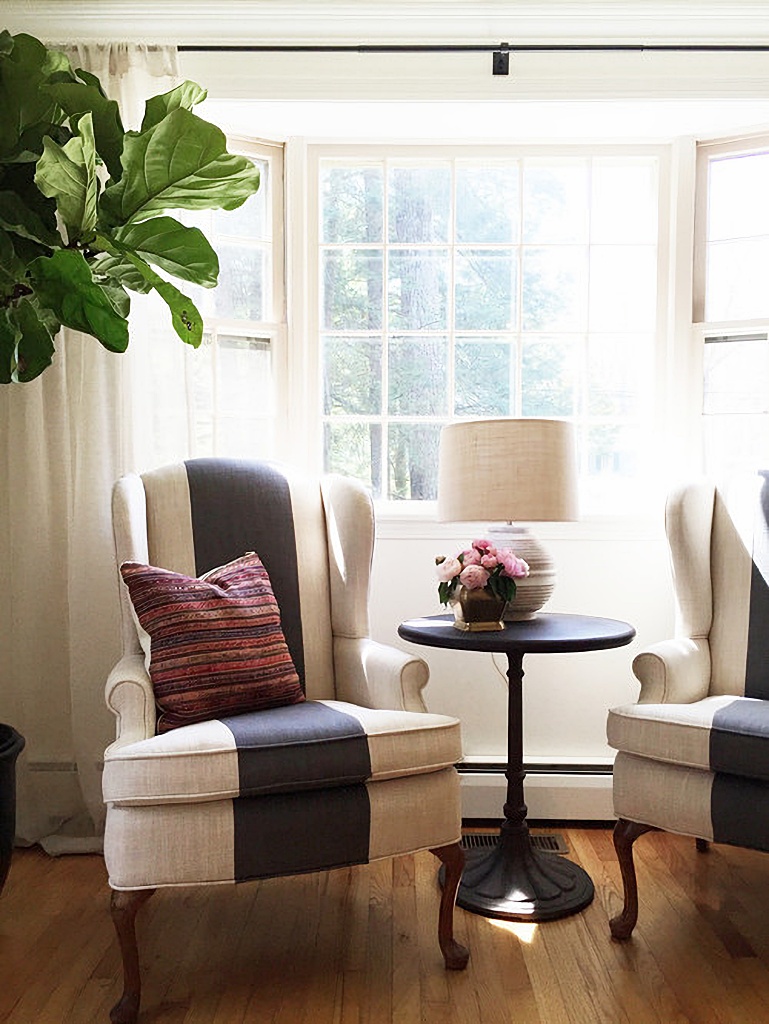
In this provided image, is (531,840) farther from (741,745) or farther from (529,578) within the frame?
(741,745)

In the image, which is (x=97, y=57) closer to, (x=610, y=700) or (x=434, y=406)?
(x=434, y=406)

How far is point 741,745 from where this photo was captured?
209 centimetres

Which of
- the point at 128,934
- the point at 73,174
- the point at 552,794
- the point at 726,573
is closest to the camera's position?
the point at 73,174

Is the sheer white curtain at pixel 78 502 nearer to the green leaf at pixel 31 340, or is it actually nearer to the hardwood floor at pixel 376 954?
the hardwood floor at pixel 376 954

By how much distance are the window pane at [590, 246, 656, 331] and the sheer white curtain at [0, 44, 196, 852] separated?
4.65ft

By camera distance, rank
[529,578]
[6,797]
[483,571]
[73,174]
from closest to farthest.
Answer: [73,174], [6,797], [483,571], [529,578]

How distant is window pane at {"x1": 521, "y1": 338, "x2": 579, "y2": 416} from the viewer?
11.0 feet

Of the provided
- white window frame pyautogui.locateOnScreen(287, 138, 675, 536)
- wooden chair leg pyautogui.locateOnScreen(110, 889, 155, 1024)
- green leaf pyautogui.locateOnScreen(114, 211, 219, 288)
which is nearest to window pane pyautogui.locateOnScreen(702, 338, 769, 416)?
white window frame pyautogui.locateOnScreen(287, 138, 675, 536)

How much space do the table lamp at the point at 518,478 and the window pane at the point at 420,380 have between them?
0.74m

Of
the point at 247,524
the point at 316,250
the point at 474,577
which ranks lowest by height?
the point at 474,577

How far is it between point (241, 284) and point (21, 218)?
1.25 meters

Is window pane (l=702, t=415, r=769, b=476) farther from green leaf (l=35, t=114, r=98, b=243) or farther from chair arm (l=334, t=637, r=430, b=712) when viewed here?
green leaf (l=35, t=114, r=98, b=243)

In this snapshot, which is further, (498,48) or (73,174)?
(498,48)

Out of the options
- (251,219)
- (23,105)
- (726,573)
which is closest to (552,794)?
(726,573)
